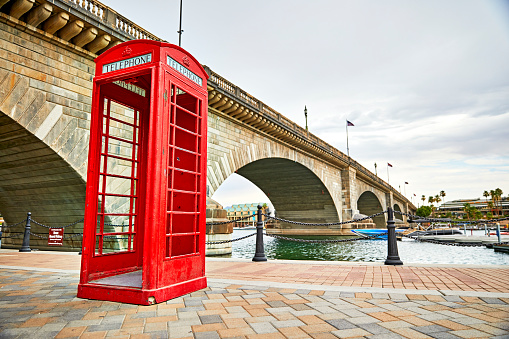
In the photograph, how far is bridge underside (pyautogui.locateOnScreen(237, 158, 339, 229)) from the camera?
23719mm

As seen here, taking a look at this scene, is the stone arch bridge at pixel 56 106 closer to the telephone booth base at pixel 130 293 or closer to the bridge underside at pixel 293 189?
the telephone booth base at pixel 130 293

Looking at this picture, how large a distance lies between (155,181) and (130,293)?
1069 millimetres

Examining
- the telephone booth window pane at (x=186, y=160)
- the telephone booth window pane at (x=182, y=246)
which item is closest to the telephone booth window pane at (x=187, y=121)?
the telephone booth window pane at (x=186, y=160)

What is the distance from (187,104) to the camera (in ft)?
13.4

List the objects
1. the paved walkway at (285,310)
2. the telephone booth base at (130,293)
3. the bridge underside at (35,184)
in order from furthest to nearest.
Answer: the bridge underside at (35,184) → the telephone booth base at (130,293) → the paved walkway at (285,310)

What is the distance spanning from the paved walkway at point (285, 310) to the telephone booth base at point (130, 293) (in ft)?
0.23

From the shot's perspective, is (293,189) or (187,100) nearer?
(187,100)

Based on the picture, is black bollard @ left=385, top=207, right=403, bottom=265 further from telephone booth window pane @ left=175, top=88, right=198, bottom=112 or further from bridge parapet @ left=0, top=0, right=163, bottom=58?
bridge parapet @ left=0, top=0, right=163, bottom=58

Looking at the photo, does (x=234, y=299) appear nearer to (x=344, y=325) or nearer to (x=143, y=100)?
(x=344, y=325)

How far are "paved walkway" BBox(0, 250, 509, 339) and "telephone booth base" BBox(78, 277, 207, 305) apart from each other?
7cm

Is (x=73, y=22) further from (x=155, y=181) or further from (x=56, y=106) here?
(x=155, y=181)

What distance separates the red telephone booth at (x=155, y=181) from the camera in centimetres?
305

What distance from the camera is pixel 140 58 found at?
132 inches

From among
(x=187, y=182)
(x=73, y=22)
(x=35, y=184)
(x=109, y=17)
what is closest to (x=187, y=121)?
(x=187, y=182)
